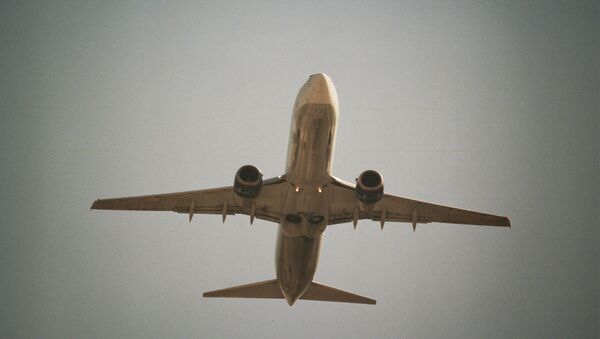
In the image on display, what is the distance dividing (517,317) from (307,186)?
42756 millimetres

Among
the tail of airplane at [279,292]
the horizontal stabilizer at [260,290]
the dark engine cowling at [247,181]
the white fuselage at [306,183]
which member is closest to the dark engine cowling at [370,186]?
the white fuselage at [306,183]

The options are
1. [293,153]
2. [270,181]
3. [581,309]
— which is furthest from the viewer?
[581,309]

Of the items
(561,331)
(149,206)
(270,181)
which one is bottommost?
(561,331)

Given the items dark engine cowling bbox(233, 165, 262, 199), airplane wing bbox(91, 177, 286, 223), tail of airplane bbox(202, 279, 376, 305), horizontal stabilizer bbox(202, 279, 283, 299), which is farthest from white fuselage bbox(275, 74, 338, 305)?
tail of airplane bbox(202, 279, 376, 305)

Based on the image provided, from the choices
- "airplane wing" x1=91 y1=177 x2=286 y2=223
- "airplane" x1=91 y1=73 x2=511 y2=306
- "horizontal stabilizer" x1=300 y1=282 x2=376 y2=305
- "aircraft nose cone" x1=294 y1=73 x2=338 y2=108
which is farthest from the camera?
"horizontal stabilizer" x1=300 y1=282 x2=376 y2=305

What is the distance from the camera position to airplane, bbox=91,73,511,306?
22109mm

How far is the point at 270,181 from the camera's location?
80.2 ft

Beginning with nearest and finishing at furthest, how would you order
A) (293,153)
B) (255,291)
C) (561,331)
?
(293,153) < (255,291) < (561,331)

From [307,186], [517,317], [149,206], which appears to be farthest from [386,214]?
[517,317]

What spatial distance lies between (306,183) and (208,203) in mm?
5124

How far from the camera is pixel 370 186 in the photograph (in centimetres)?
2225

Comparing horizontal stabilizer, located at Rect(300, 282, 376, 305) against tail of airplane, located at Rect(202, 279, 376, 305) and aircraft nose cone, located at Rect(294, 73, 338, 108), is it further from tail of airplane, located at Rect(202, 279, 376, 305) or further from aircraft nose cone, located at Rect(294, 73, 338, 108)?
aircraft nose cone, located at Rect(294, 73, 338, 108)

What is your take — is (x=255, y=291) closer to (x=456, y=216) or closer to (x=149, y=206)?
(x=149, y=206)

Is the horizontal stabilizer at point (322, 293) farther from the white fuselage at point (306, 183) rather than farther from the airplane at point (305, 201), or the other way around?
the white fuselage at point (306, 183)
